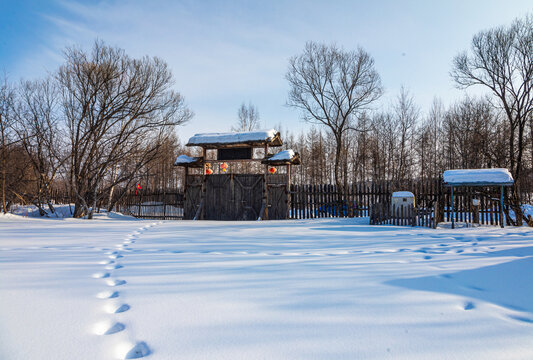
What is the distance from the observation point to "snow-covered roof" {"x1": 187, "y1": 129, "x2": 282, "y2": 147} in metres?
15.2

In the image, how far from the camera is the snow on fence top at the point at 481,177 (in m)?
10.8

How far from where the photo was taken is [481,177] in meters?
11.0

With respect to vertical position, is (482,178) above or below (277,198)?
above

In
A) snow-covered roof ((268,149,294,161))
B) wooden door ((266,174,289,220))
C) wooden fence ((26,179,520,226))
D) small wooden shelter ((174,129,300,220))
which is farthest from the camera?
wooden door ((266,174,289,220))

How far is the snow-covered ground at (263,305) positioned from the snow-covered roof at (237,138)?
1030cm

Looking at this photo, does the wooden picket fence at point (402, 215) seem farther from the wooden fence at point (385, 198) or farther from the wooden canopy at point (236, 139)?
the wooden canopy at point (236, 139)

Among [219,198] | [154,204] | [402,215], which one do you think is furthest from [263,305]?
[154,204]

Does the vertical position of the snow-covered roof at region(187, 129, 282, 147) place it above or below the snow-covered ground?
above

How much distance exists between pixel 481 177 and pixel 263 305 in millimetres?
11186

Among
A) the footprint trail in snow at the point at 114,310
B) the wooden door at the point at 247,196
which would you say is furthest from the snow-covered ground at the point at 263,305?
the wooden door at the point at 247,196

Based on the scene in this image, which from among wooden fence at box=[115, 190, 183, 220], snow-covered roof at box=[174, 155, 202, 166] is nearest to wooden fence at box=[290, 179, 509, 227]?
snow-covered roof at box=[174, 155, 202, 166]

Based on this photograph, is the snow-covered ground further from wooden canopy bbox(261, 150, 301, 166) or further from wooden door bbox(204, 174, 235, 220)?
wooden door bbox(204, 174, 235, 220)

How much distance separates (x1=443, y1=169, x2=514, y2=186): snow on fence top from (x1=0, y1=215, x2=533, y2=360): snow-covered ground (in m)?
6.32

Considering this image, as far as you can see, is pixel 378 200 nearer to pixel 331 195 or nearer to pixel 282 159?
pixel 331 195
